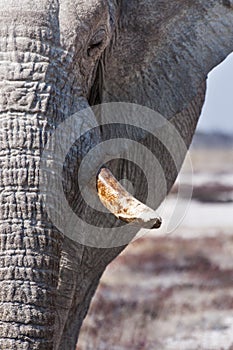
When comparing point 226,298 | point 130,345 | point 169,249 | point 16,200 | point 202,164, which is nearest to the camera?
point 16,200

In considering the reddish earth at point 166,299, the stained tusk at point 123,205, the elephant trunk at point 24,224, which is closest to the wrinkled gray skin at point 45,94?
the elephant trunk at point 24,224

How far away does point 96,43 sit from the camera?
4.78 metres

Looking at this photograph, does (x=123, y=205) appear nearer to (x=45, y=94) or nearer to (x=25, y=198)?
(x=25, y=198)

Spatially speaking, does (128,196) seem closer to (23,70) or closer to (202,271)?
(23,70)

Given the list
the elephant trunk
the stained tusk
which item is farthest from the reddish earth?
the elephant trunk

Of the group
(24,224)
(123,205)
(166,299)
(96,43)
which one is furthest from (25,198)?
(166,299)

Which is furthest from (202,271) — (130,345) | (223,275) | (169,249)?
(130,345)

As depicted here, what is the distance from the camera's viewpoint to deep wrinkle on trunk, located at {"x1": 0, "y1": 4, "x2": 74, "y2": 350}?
4.35m

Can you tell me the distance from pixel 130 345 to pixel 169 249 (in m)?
4.72

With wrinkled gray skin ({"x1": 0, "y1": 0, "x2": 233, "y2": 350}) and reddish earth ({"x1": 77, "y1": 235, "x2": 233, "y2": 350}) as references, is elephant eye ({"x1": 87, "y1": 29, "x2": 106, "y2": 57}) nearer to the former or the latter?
wrinkled gray skin ({"x1": 0, "y1": 0, "x2": 233, "y2": 350})

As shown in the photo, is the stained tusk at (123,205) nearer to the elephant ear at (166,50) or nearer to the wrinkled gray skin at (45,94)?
the wrinkled gray skin at (45,94)

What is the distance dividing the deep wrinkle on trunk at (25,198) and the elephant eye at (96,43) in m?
0.27

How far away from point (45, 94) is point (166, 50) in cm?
99

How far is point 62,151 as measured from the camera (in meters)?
4.53
